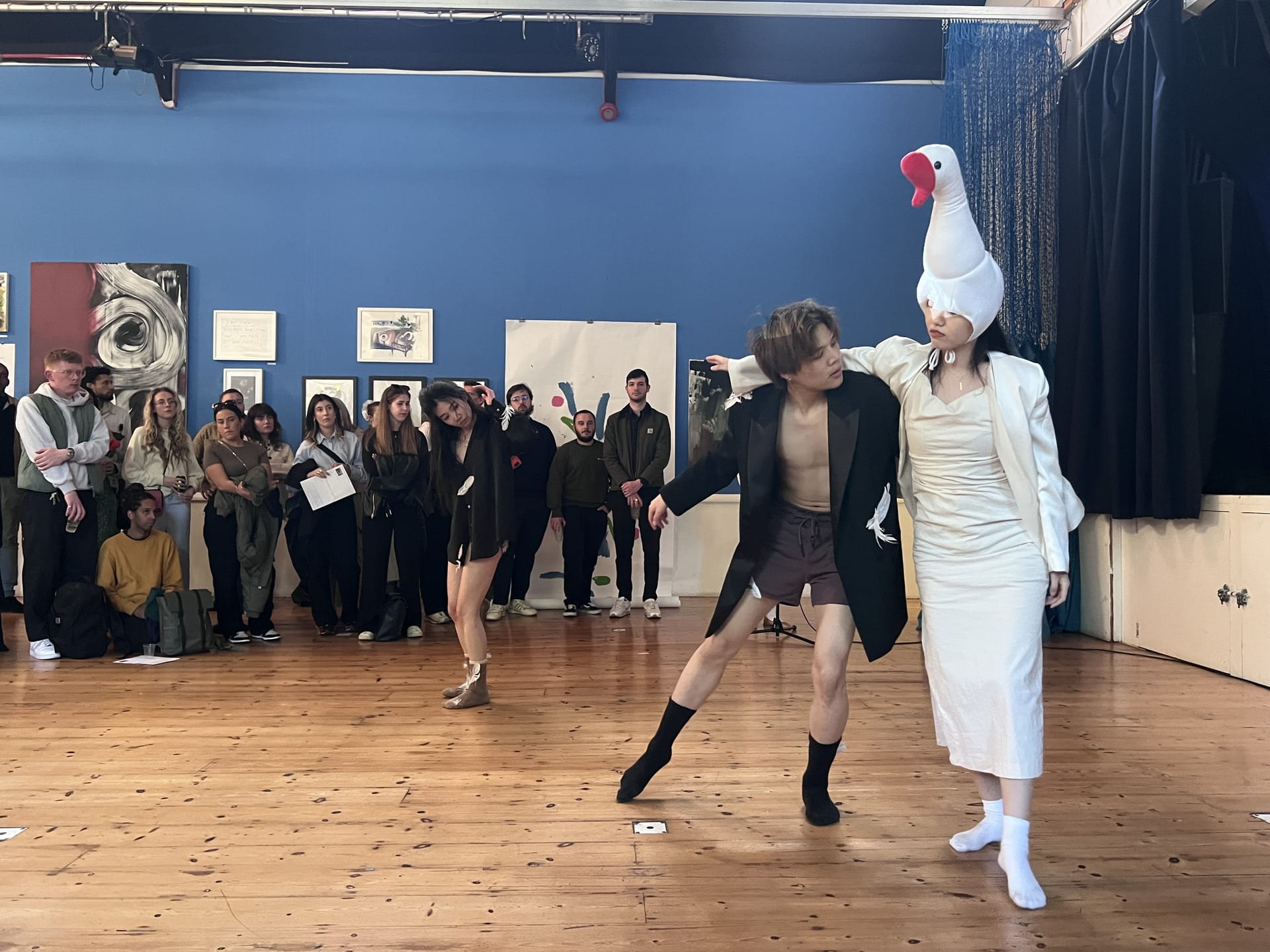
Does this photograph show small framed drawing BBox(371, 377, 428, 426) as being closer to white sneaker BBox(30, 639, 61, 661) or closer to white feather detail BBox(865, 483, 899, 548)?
white sneaker BBox(30, 639, 61, 661)

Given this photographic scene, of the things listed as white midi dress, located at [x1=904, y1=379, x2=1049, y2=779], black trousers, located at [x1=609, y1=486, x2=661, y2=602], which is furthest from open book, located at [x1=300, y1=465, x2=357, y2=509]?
white midi dress, located at [x1=904, y1=379, x2=1049, y2=779]

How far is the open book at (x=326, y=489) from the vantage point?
573 cm

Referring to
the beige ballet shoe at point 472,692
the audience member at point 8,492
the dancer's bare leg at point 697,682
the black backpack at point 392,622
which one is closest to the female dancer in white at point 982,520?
the dancer's bare leg at point 697,682

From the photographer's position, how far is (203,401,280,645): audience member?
5496 millimetres

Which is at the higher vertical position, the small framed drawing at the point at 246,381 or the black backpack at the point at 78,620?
the small framed drawing at the point at 246,381

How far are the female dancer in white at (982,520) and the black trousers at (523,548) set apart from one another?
14.8 feet

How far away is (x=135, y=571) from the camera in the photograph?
5145 millimetres

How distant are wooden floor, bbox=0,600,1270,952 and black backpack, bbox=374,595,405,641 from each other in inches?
42.6

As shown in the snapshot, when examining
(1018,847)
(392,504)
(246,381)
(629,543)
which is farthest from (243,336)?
(1018,847)

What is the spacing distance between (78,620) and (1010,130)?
19.1 feet

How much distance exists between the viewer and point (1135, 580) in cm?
540

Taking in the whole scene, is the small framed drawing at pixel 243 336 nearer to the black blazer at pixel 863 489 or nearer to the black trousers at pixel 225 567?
the black trousers at pixel 225 567

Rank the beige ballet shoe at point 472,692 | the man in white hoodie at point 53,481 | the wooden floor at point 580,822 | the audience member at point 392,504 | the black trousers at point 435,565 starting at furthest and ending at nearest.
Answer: the black trousers at point 435,565, the audience member at point 392,504, the man in white hoodie at point 53,481, the beige ballet shoe at point 472,692, the wooden floor at point 580,822

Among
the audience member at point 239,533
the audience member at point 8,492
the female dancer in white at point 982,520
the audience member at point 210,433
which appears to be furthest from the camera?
the audience member at point 210,433
